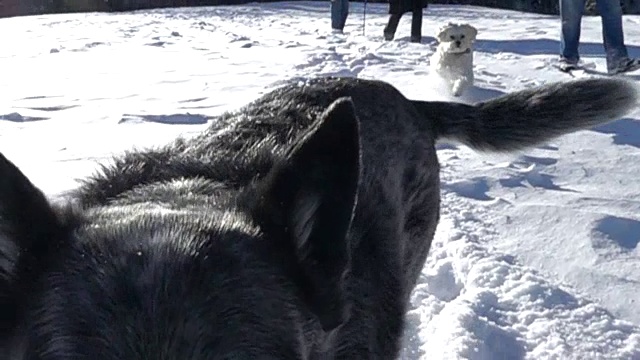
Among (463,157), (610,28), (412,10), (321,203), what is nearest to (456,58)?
(610,28)

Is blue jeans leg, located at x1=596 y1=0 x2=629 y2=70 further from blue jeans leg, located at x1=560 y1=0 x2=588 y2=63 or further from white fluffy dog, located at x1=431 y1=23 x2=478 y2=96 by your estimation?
white fluffy dog, located at x1=431 y1=23 x2=478 y2=96

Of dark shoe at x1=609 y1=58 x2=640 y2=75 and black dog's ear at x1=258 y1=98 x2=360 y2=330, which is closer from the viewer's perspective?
black dog's ear at x1=258 y1=98 x2=360 y2=330

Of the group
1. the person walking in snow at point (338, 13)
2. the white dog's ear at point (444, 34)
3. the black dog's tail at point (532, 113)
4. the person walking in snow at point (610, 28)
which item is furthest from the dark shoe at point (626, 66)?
the person walking in snow at point (338, 13)

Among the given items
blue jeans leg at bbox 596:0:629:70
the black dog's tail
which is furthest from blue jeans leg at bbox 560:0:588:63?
→ the black dog's tail

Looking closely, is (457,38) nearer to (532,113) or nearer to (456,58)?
(456,58)

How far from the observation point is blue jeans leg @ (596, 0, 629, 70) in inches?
322

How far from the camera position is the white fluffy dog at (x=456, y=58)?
8.02m

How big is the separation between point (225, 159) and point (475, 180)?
10.4 feet

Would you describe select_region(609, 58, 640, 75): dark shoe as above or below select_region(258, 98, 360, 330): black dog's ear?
below

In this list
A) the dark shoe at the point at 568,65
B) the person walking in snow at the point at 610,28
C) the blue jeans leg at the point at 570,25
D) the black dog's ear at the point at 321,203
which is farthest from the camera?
the dark shoe at the point at 568,65

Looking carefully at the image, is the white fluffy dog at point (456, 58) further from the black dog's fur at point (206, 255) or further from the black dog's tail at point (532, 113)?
the black dog's fur at point (206, 255)

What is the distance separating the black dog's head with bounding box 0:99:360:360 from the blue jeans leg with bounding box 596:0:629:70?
6.88 meters

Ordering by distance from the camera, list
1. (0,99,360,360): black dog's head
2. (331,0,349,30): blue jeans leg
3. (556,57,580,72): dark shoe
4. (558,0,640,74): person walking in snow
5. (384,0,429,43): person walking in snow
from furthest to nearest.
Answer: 1. (331,0,349,30): blue jeans leg
2. (384,0,429,43): person walking in snow
3. (556,57,580,72): dark shoe
4. (558,0,640,74): person walking in snow
5. (0,99,360,360): black dog's head

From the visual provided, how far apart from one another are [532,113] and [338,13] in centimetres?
1051
